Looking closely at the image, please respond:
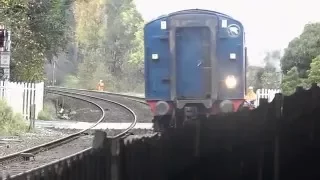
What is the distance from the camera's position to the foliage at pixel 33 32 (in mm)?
24734

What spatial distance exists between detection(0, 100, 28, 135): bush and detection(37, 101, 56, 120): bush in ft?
17.4

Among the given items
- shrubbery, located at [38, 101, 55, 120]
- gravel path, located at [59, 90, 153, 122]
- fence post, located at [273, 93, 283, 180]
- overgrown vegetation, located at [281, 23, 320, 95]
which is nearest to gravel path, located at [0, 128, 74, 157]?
shrubbery, located at [38, 101, 55, 120]

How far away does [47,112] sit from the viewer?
25.3 m

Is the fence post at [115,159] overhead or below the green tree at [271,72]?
below

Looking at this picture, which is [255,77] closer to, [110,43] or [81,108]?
[81,108]

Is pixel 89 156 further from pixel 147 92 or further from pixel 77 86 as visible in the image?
pixel 77 86

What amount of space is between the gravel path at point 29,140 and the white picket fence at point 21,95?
3.13 metres

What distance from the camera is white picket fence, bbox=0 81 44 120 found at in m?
21.6

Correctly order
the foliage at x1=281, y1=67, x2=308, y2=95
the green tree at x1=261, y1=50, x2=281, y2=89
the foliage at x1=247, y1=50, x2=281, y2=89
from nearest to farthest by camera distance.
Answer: the foliage at x1=281, y1=67, x2=308, y2=95, the green tree at x1=261, y1=50, x2=281, y2=89, the foliage at x1=247, y1=50, x2=281, y2=89

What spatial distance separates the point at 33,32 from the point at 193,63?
50.2ft

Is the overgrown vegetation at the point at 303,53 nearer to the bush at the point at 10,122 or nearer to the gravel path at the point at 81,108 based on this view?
the gravel path at the point at 81,108

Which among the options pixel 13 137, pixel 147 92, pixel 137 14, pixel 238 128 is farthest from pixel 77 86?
pixel 238 128

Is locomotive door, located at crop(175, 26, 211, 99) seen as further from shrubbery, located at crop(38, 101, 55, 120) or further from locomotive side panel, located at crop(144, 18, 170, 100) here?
shrubbery, located at crop(38, 101, 55, 120)

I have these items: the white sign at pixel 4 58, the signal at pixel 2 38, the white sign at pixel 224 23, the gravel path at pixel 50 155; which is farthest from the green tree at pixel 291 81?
the white sign at pixel 224 23
